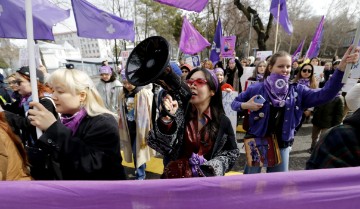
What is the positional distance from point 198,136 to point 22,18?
2.90 m

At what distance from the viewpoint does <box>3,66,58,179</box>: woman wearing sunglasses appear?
147 cm

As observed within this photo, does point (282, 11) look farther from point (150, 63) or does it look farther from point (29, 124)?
point (29, 124)

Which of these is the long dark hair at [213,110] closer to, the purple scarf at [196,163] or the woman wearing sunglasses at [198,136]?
the woman wearing sunglasses at [198,136]

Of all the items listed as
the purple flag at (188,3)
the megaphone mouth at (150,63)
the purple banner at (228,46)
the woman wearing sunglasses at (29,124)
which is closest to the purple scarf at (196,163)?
the megaphone mouth at (150,63)

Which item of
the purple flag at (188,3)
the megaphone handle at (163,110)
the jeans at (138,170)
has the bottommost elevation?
the jeans at (138,170)

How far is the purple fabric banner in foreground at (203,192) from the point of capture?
3.07ft

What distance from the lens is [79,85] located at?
1.55 meters

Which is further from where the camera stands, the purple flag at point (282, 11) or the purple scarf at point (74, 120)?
the purple flag at point (282, 11)

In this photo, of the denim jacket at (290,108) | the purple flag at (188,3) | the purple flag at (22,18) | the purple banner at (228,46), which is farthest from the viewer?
the purple banner at (228,46)

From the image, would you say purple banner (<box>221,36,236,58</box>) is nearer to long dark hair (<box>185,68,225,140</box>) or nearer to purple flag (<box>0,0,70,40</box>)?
purple flag (<box>0,0,70,40</box>)

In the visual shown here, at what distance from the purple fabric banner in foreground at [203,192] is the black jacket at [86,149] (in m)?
0.41

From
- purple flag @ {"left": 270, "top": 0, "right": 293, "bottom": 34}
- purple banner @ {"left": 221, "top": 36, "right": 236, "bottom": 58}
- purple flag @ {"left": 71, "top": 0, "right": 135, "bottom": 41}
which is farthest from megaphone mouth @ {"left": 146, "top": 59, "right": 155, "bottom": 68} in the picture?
purple flag @ {"left": 270, "top": 0, "right": 293, "bottom": 34}

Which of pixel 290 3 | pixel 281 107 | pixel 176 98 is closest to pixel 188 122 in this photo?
pixel 176 98

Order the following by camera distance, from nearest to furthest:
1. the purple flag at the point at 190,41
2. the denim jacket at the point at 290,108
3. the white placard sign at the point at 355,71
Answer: the white placard sign at the point at 355,71, the denim jacket at the point at 290,108, the purple flag at the point at 190,41
